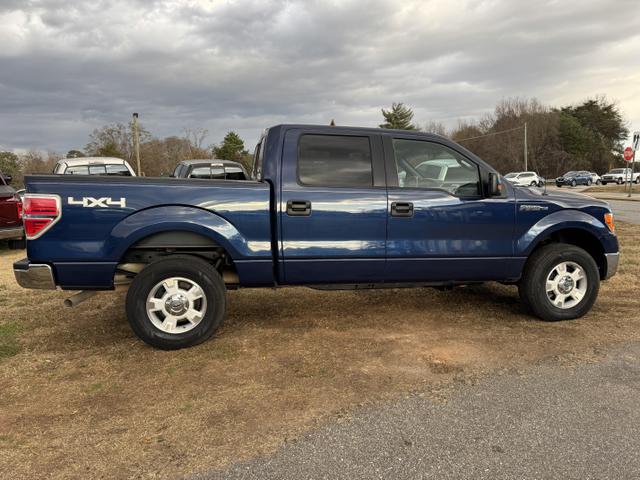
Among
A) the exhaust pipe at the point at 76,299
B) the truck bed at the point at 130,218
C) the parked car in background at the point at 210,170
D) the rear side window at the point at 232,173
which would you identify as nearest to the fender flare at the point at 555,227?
the truck bed at the point at 130,218

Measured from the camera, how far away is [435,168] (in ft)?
15.2

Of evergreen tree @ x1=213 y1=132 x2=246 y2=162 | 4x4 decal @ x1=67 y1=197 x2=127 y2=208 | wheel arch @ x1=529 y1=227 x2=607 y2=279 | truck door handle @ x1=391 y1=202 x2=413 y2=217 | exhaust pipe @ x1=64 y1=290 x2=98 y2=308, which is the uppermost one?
evergreen tree @ x1=213 y1=132 x2=246 y2=162

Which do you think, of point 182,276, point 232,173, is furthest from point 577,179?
point 182,276

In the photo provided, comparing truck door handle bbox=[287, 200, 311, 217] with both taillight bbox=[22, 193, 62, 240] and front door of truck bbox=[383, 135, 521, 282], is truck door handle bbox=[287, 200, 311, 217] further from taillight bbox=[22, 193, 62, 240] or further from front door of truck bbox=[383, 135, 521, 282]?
taillight bbox=[22, 193, 62, 240]

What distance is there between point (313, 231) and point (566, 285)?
8.81 feet

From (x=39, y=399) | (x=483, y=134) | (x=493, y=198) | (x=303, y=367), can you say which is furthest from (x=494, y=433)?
(x=483, y=134)

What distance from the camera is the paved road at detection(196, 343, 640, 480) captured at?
248 cm

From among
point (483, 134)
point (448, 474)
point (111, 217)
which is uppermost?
point (483, 134)

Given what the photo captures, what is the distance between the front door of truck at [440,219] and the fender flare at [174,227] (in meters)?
1.43

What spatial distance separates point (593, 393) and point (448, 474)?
60.1 inches

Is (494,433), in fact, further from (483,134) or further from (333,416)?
(483,134)

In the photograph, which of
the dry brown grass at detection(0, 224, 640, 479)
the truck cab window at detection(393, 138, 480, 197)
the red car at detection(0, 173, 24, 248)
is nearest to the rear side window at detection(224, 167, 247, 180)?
the red car at detection(0, 173, 24, 248)

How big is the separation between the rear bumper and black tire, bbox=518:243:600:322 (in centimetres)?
984

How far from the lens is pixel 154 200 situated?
12.9 ft
